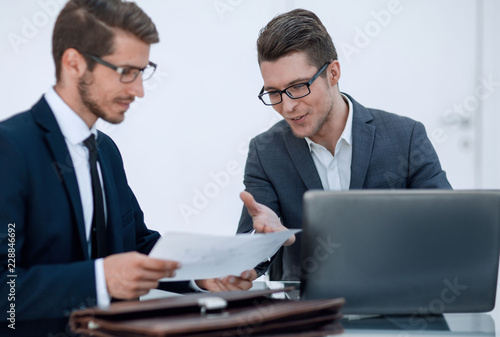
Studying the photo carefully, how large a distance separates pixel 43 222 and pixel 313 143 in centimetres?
107

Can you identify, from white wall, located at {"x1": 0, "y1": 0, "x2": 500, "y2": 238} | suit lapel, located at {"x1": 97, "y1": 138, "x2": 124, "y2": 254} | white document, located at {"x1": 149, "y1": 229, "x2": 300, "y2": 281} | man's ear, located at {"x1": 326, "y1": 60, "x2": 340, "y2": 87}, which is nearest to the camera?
white document, located at {"x1": 149, "y1": 229, "x2": 300, "y2": 281}

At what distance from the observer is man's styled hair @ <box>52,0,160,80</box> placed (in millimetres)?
1314

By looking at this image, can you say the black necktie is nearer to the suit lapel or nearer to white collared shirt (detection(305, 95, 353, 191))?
the suit lapel

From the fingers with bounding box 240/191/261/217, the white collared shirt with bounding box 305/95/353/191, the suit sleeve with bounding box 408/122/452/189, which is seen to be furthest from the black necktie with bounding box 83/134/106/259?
the suit sleeve with bounding box 408/122/452/189

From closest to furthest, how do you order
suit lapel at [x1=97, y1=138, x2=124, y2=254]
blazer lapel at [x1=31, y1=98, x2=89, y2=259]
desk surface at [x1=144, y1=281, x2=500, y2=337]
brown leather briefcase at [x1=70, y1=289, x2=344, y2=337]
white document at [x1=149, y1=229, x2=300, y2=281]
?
brown leather briefcase at [x1=70, y1=289, x2=344, y2=337], white document at [x1=149, y1=229, x2=300, y2=281], desk surface at [x1=144, y1=281, x2=500, y2=337], blazer lapel at [x1=31, y1=98, x2=89, y2=259], suit lapel at [x1=97, y1=138, x2=124, y2=254]

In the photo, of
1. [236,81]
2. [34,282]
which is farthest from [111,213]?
[236,81]

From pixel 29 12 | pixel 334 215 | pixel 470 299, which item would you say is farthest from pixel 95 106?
pixel 29 12

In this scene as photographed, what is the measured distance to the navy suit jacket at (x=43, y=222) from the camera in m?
1.07

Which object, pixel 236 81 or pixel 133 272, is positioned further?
pixel 236 81

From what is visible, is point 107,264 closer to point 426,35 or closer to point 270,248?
point 270,248

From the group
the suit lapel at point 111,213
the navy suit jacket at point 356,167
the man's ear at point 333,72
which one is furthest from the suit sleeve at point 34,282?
the man's ear at point 333,72

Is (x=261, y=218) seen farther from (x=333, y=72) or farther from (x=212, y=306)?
(x=333, y=72)

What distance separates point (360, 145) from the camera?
1.90 m

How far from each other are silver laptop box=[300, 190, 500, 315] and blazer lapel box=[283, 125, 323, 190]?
2.72ft
